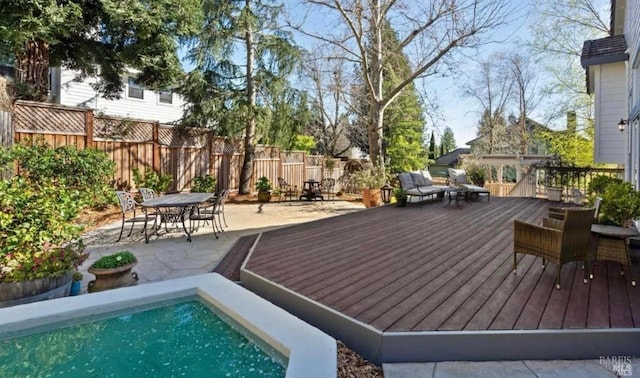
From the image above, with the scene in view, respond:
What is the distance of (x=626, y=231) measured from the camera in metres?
3.60

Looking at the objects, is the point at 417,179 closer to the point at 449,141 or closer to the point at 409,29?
the point at 409,29

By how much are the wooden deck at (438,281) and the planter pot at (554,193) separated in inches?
205

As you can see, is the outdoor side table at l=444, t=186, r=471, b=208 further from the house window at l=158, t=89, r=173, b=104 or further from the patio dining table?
the house window at l=158, t=89, r=173, b=104

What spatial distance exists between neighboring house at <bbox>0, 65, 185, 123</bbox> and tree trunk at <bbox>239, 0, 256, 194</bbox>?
2.35m

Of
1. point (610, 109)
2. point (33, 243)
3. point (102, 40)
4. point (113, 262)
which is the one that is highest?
point (102, 40)

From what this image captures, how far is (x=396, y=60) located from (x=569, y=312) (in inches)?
494

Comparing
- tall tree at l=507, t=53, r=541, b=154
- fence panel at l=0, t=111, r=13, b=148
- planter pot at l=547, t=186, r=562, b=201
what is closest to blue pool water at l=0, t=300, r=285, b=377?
fence panel at l=0, t=111, r=13, b=148

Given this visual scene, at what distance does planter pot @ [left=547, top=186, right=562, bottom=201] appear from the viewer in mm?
9903

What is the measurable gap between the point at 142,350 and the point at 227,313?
2.17ft

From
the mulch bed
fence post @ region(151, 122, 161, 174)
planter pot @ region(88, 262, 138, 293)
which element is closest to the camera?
the mulch bed

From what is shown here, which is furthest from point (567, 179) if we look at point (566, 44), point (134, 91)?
point (134, 91)

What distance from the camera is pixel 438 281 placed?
3471 millimetres

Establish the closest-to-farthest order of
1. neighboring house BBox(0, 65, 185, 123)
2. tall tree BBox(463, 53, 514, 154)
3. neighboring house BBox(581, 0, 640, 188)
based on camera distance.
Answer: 1. neighboring house BBox(581, 0, 640, 188)
2. neighboring house BBox(0, 65, 185, 123)
3. tall tree BBox(463, 53, 514, 154)

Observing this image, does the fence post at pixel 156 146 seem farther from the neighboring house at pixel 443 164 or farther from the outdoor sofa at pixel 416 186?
the neighboring house at pixel 443 164
